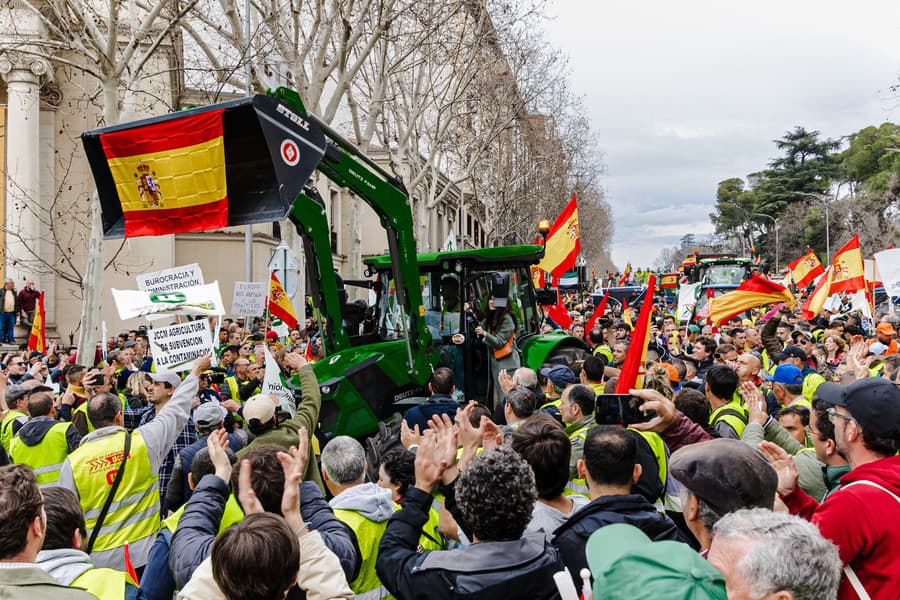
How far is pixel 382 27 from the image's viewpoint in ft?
46.8

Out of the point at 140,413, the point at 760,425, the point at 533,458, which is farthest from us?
the point at 140,413

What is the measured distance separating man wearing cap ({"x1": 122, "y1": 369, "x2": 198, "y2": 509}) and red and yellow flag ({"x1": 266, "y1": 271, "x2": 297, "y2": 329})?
597 cm

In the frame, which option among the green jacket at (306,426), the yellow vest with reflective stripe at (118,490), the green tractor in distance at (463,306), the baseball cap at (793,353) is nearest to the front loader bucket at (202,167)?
the green jacket at (306,426)

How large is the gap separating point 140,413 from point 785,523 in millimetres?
5617

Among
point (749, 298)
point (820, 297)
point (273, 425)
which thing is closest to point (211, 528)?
point (273, 425)

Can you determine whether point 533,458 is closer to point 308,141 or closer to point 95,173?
point 308,141

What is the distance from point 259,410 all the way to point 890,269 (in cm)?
967

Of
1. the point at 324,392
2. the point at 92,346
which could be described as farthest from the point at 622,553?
the point at 92,346

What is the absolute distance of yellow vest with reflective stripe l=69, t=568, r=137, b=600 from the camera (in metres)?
2.83

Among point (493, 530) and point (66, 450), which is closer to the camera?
point (493, 530)

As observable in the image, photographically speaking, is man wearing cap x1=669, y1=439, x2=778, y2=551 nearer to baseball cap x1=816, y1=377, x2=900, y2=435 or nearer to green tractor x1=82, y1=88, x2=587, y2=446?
baseball cap x1=816, y1=377, x2=900, y2=435

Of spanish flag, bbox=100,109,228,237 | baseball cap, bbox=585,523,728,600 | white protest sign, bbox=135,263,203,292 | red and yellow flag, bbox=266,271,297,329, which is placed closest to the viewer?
baseball cap, bbox=585,523,728,600

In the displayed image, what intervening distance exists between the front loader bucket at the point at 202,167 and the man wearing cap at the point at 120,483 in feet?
5.71

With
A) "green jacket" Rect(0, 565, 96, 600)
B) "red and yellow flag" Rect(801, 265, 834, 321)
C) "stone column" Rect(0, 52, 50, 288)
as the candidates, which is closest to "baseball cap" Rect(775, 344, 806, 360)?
"red and yellow flag" Rect(801, 265, 834, 321)
